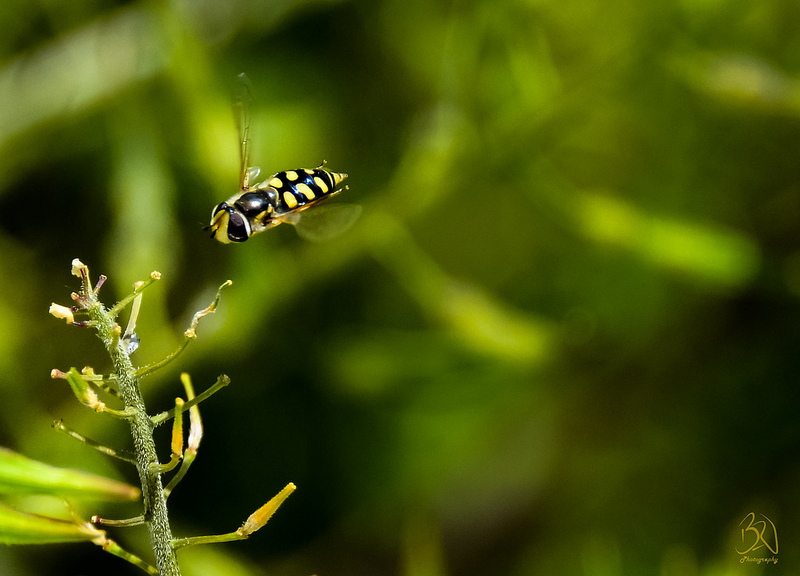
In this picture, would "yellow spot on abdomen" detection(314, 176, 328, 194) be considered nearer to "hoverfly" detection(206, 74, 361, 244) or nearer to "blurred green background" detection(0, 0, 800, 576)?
"hoverfly" detection(206, 74, 361, 244)

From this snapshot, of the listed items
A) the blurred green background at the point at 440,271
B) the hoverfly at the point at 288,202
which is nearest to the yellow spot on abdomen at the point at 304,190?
the hoverfly at the point at 288,202

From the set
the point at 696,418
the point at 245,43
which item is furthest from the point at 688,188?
the point at 245,43

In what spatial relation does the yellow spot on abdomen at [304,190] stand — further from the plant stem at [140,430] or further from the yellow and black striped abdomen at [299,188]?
the plant stem at [140,430]

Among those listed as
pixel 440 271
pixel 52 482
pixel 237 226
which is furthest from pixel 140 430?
pixel 440 271

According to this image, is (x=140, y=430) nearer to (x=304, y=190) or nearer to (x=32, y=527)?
(x=32, y=527)

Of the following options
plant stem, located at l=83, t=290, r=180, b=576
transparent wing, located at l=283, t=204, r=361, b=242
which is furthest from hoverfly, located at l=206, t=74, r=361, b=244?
plant stem, located at l=83, t=290, r=180, b=576

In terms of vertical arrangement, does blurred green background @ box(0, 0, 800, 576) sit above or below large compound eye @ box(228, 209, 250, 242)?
below

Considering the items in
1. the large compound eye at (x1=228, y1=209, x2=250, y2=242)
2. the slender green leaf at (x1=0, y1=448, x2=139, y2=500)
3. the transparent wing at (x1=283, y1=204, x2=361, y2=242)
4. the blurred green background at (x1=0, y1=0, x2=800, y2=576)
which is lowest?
the blurred green background at (x1=0, y1=0, x2=800, y2=576)

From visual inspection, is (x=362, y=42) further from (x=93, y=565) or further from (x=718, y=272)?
(x=93, y=565)
